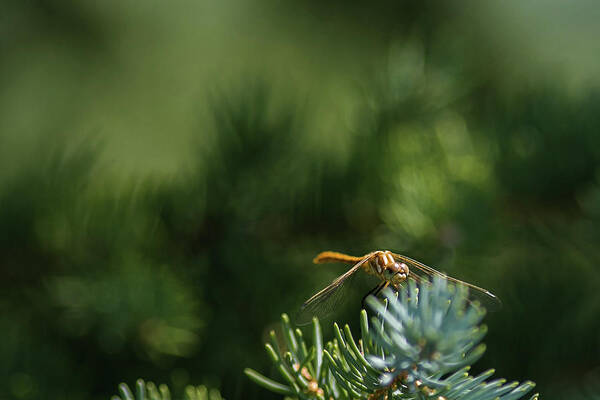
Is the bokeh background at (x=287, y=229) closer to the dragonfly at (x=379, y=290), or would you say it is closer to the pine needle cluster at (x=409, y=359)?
the dragonfly at (x=379, y=290)

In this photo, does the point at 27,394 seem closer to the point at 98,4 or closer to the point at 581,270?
the point at 581,270

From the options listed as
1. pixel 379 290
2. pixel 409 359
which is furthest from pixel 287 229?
pixel 409 359

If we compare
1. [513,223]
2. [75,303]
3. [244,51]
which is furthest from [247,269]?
[244,51]

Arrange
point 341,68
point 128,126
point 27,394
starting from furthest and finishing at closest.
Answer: point 341,68, point 128,126, point 27,394

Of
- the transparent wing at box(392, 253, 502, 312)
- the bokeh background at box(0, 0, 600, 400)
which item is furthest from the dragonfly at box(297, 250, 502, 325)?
the bokeh background at box(0, 0, 600, 400)

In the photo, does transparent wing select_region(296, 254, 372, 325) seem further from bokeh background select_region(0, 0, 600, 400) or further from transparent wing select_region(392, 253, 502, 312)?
bokeh background select_region(0, 0, 600, 400)

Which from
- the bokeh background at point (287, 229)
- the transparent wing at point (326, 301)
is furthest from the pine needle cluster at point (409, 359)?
the bokeh background at point (287, 229)
